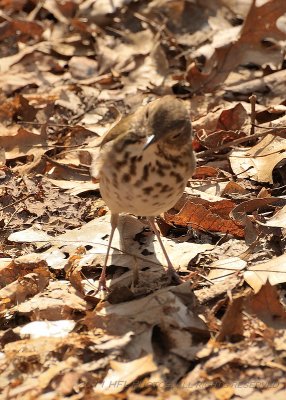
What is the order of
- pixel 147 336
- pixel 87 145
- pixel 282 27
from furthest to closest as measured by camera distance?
pixel 282 27 < pixel 87 145 < pixel 147 336

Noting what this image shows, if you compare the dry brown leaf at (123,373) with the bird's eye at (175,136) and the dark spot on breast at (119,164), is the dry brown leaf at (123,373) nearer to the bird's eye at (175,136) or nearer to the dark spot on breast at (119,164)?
the dark spot on breast at (119,164)

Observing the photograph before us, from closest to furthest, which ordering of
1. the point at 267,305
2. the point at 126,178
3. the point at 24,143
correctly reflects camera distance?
the point at 267,305 → the point at 126,178 → the point at 24,143

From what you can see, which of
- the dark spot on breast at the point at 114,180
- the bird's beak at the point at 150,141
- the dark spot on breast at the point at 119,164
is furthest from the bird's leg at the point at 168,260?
the bird's beak at the point at 150,141

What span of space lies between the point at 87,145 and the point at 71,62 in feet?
5.88

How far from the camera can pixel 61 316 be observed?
529 cm

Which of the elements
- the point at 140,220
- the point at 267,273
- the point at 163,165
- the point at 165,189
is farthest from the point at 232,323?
the point at 140,220

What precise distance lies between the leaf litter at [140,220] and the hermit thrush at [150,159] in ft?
2.08

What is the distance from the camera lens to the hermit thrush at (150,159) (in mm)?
5020

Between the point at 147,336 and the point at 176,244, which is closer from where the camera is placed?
Answer: the point at 147,336

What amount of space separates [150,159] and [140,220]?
1.51m

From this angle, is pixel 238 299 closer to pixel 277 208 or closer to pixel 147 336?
pixel 147 336

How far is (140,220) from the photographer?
6.49 m

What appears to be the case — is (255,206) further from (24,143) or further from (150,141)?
(24,143)

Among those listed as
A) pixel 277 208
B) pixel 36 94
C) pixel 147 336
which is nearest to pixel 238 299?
pixel 147 336
